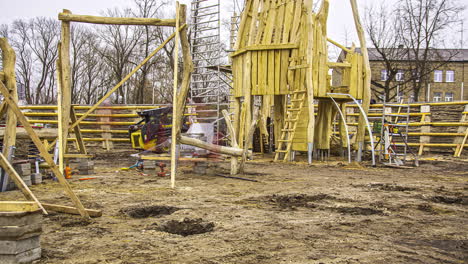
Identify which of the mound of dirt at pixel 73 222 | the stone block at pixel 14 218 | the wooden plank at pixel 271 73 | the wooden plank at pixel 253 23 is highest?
the wooden plank at pixel 253 23

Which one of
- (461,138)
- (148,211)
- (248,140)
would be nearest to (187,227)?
(148,211)

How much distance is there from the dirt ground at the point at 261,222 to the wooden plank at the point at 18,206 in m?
0.46

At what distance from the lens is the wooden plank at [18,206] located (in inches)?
129

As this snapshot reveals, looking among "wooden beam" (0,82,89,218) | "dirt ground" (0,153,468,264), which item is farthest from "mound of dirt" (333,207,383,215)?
"wooden beam" (0,82,89,218)

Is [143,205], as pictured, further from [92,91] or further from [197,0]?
[92,91]

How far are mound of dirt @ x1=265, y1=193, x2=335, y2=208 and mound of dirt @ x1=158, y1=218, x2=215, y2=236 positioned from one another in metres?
1.53

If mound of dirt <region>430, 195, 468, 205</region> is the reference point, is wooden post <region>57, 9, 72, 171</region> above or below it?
above

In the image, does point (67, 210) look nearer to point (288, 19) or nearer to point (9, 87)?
point (9, 87)

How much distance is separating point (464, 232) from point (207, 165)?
657 cm

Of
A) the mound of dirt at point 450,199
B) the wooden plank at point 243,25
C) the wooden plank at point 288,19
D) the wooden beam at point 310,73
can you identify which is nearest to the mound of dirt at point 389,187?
the mound of dirt at point 450,199

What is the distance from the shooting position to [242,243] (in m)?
3.94

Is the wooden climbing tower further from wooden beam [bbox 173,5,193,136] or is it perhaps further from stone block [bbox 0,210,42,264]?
stone block [bbox 0,210,42,264]

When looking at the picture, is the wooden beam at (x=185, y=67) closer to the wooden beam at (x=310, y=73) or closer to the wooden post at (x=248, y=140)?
the wooden post at (x=248, y=140)

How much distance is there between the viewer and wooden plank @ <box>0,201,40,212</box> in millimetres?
3270
